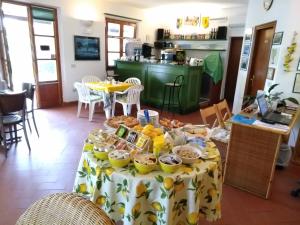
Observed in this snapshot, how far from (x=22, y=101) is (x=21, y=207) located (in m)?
1.43

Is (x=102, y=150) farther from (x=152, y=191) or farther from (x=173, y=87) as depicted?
(x=173, y=87)

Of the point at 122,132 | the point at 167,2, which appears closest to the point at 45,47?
the point at 167,2

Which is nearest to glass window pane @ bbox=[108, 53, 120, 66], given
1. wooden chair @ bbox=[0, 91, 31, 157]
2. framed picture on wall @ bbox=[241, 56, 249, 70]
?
framed picture on wall @ bbox=[241, 56, 249, 70]

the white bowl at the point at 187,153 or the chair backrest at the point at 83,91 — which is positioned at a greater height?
the white bowl at the point at 187,153

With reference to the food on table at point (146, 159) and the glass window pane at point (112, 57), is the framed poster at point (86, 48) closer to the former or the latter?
the glass window pane at point (112, 57)

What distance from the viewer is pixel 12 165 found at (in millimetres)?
2660

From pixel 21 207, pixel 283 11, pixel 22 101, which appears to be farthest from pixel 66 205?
pixel 283 11

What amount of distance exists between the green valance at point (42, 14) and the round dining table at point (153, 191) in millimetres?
4518

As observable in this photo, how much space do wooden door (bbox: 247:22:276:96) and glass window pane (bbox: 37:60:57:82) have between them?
447cm

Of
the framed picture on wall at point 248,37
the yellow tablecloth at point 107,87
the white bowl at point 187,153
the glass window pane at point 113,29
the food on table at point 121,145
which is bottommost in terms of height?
the yellow tablecloth at point 107,87

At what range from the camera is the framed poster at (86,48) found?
17.6 feet

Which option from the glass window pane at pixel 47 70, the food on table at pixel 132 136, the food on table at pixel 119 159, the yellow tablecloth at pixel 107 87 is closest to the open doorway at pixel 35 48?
the glass window pane at pixel 47 70

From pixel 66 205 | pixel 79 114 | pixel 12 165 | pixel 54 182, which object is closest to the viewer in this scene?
pixel 66 205

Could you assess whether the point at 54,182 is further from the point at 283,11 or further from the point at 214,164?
the point at 283,11
